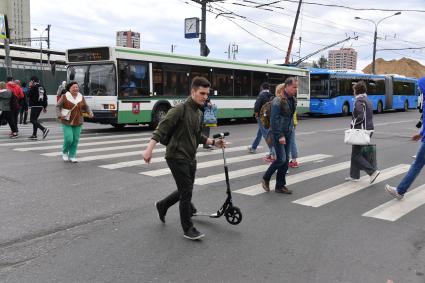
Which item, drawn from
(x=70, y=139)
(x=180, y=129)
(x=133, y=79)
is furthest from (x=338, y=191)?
(x=133, y=79)

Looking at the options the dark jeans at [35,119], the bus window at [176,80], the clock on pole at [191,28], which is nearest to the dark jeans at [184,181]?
the dark jeans at [35,119]

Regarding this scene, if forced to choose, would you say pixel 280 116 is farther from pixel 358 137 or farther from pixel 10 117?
pixel 10 117

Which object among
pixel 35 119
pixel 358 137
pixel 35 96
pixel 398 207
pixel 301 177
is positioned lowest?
pixel 398 207

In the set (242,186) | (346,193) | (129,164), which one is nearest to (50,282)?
(242,186)

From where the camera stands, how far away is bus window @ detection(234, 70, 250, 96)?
21734mm

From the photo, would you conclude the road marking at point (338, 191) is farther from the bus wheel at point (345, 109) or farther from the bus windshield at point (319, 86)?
the bus wheel at point (345, 109)

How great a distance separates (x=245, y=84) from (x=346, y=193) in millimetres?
15077

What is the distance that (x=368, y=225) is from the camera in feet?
18.8

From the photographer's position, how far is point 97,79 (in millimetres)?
16422

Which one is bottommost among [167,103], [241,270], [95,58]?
[241,270]

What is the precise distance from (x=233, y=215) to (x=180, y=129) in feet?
4.24

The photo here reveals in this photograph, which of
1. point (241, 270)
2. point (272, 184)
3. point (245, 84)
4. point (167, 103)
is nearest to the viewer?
point (241, 270)

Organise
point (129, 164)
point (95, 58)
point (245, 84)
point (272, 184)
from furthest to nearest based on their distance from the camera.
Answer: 1. point (245, 84)
2. point (95, 58)
3. point (129, 164)
4. point (272, 184)

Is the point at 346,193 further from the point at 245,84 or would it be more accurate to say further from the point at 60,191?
the point at 245,84
